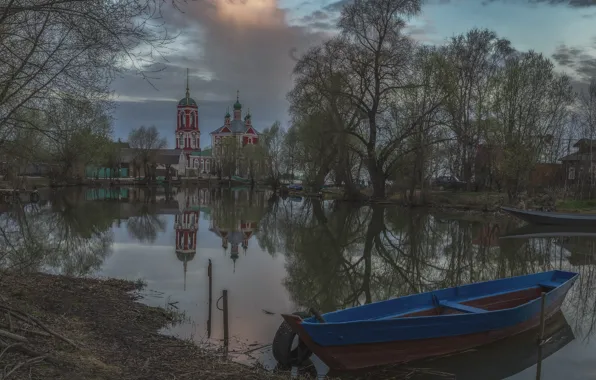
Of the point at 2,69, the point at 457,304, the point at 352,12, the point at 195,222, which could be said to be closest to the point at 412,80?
the point at 352,12

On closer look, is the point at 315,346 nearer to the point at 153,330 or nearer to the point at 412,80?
the point at 153,330

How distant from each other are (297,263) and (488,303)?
749cm

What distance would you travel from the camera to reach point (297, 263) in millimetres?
16703

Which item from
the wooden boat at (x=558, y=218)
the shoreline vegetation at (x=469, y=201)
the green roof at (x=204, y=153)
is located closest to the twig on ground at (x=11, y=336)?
the wooden boat at (x=558, y=218)

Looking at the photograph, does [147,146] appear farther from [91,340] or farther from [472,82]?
[91,340]

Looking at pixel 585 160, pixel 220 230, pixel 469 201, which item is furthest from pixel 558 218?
pixel 220 230

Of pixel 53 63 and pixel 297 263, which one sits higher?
pixel 53 63

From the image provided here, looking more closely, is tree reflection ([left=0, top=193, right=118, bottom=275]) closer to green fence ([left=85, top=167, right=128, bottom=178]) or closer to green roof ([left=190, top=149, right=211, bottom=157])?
green fence ([left=85, top=167, right=128, bottom=178])

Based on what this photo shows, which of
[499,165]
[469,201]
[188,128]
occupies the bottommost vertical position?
[469,201]

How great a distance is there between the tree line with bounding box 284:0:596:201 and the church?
210 feet

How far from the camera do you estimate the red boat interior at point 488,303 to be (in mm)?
9148

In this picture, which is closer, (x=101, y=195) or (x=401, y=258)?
(x=401, y=258)

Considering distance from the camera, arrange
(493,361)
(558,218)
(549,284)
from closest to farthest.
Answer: (493,361) → (549,284) → (558,218)

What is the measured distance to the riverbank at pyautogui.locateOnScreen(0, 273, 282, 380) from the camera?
5.52m
